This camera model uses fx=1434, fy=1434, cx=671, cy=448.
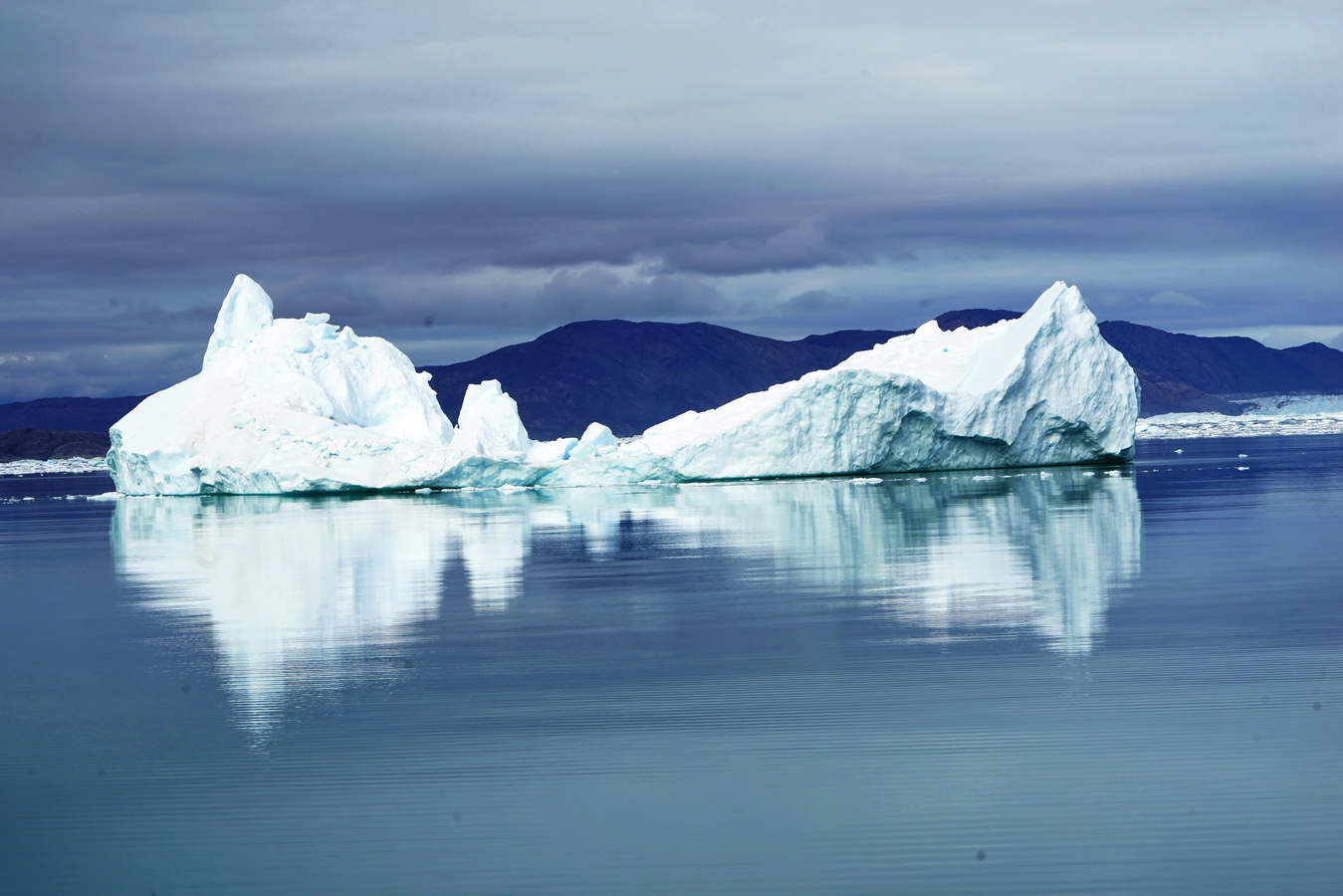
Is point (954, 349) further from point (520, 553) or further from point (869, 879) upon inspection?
point (869, 879)

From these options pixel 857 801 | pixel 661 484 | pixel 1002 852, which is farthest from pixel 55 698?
pixel 661 484

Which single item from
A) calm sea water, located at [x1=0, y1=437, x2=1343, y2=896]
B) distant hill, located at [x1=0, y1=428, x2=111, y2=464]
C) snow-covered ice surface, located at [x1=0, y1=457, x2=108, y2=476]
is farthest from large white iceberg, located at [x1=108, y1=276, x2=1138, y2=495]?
distant hill, located at [x1=0, y1=428, x2=111, y2=464]

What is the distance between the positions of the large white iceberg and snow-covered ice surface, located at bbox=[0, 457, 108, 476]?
187 ft

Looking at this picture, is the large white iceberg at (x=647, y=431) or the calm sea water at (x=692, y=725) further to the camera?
the large white iceberg at (x=647, y=431)

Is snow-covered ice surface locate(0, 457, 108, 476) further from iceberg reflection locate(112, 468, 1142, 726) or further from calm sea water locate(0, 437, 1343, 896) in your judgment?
calm sea water locate(0, 437, 1343, 896)

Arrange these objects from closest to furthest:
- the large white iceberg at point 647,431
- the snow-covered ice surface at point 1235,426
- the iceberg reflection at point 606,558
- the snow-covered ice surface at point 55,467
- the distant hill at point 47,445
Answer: the iceberg reflection at point 606,558, the large white iceberg at point 647,431, the snow-covered ice surface at point 1235,426, the snow-covered ice surface at point 55,467, the distant hill at point 47,445

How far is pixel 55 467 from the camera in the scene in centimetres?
9988

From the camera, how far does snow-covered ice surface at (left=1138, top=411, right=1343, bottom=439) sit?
89.7 m

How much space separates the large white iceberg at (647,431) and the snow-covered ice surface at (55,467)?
2245 inches

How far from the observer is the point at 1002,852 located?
5.48 meters

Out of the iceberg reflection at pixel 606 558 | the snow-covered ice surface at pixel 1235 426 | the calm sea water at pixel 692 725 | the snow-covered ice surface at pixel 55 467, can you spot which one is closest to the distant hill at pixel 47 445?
the snow-covered ice surface at pixel 55 467

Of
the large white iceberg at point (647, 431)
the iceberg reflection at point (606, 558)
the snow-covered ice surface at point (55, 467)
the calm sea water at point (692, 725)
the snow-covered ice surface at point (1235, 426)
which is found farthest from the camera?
the snow-covered ice surface at point (55, 467)

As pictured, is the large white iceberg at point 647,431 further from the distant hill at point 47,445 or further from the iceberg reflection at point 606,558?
the distant hill at point 47,445

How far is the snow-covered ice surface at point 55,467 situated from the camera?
93.9 meters
